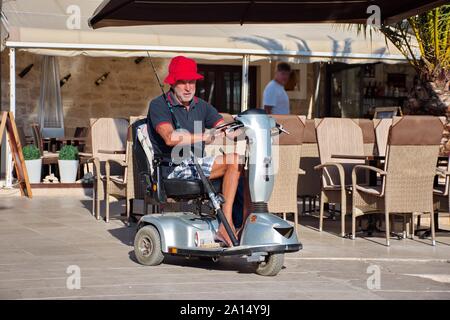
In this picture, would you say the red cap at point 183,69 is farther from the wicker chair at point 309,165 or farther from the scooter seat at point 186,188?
Answer: the wicker chair at point 309,165

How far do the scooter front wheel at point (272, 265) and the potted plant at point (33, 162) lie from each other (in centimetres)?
706

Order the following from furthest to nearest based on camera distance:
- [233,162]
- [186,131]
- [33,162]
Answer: [33,162] → [186,131] → [233,162]

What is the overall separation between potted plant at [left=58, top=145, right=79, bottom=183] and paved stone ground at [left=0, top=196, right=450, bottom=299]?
12.5 feet

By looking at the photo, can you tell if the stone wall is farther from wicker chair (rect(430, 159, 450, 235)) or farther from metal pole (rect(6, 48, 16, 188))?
wicker chair (rect(430, 159, 450, 235))

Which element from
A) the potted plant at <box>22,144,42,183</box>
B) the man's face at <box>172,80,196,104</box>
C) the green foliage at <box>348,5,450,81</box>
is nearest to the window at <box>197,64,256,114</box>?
the potted plant at <box>22,144,42,183</box>

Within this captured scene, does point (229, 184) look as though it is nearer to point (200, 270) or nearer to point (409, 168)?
point (200, 270)

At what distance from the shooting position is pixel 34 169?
13.0 meters

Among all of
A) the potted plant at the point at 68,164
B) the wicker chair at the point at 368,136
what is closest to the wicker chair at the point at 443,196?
the wicker chair at the point at 368,136

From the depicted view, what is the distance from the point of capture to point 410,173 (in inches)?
324

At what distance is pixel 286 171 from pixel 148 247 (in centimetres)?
218

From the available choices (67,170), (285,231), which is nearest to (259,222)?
(285,231)

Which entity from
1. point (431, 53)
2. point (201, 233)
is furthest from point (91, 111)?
point (201, 233)

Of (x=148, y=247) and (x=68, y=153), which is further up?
(x=68, y=153)

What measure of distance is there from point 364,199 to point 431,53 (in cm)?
422
